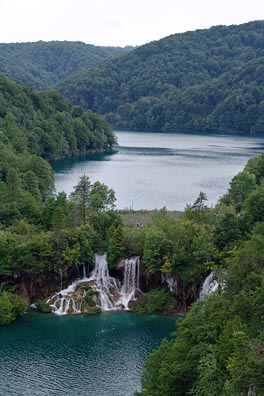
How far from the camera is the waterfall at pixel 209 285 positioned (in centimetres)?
4198

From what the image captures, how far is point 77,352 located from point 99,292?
321 inches

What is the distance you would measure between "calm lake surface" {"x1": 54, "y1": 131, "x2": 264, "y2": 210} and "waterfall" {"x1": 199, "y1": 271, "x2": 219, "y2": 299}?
2408 cm

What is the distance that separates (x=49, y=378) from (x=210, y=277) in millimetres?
15065

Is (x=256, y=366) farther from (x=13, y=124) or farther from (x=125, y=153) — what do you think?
(x=125, y=153)

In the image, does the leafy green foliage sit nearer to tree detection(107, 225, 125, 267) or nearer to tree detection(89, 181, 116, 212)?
tree detection(107, 225, 125, 267)

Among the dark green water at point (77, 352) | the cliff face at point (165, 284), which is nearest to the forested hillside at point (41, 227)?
the cliff face at point (165, 284)

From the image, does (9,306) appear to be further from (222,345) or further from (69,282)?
(222,345)

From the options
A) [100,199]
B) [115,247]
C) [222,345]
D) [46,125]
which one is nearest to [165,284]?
[115,247]

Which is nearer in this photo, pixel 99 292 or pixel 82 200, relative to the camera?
pixel 99 292

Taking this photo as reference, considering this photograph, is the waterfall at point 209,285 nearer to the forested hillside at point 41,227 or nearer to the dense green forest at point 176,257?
the dense green forest at point 176,257

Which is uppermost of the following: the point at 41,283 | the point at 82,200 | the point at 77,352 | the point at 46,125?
the point at 46,125

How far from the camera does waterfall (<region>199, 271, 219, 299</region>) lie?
42.0 m

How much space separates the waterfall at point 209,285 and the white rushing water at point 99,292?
5.26 metres

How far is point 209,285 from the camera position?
42625mm
